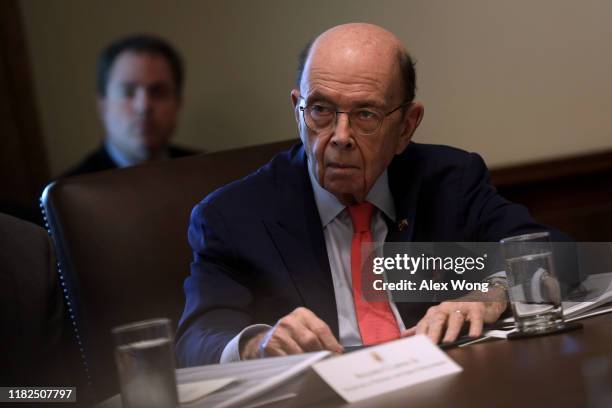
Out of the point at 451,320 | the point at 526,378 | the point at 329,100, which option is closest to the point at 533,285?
the point at 451,320

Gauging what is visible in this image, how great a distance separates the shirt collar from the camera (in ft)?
5.64

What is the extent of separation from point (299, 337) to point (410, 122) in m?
0.65

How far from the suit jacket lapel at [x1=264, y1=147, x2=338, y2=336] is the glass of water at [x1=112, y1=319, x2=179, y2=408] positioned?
0.63 metres

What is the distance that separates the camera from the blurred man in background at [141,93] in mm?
3225

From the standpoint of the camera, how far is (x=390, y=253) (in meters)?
1.67

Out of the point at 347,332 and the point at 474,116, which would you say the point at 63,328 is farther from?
the point at 474,116

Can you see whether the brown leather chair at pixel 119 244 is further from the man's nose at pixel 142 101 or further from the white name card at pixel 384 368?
the man's nose at pixel 142 101

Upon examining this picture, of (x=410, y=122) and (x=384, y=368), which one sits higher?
(x=410, y=122)

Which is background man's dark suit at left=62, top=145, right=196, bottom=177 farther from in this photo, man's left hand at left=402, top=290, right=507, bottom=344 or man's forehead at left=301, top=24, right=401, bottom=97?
man's left hand at left=402, top=290, right=507, bottom=344

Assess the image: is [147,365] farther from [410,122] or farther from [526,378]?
[410,122]

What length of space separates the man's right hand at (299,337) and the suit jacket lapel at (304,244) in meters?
0.33

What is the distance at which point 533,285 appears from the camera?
1286mm

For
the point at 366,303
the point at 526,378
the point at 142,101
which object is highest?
the point at 142,101

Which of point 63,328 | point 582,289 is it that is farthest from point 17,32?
point 582,289
